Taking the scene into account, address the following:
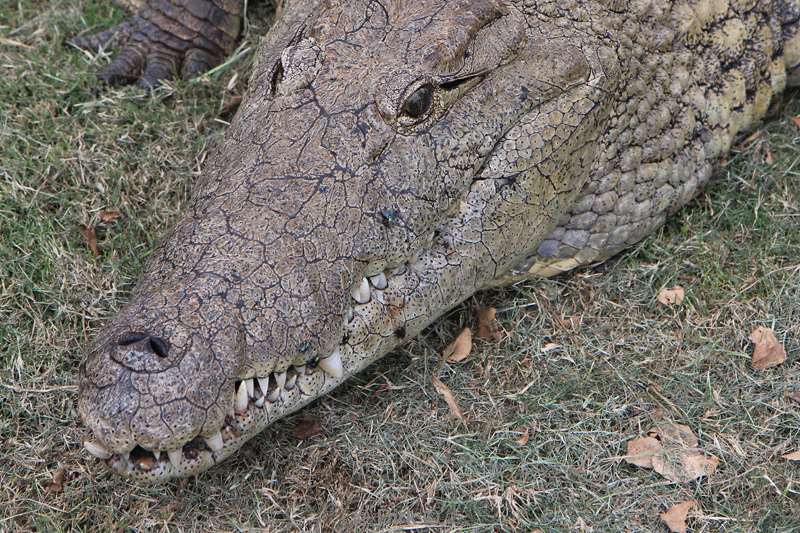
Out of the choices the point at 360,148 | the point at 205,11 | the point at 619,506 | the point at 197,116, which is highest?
the point at 360,148

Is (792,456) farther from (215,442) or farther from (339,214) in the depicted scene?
(215,442)

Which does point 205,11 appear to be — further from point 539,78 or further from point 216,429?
point 216,429

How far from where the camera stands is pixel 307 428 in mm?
3141

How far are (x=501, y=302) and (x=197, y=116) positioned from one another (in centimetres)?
167

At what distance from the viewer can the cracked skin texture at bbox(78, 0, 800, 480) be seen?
8.37ft

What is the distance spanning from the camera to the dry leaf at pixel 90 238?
11.8 feet

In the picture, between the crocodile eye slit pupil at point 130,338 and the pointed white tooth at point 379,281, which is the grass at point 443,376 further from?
the crocodile eye slit pupil at point 130,338

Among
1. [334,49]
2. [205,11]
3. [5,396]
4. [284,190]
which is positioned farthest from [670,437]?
[205,11]

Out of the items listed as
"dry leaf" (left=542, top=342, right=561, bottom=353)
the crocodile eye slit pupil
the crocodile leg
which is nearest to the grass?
"dry leaf" (left=542, top=342, right=561, bottom=353)

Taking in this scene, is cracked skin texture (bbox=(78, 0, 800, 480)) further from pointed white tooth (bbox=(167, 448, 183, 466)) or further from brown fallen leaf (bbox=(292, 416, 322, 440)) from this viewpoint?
brown fallen leaf (bbox=(292, 416, 322, 440))

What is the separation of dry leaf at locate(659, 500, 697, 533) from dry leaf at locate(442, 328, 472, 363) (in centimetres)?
90

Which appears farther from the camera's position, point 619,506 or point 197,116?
point 197,116

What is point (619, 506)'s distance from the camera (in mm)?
2945

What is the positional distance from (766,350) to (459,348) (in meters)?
1.13
